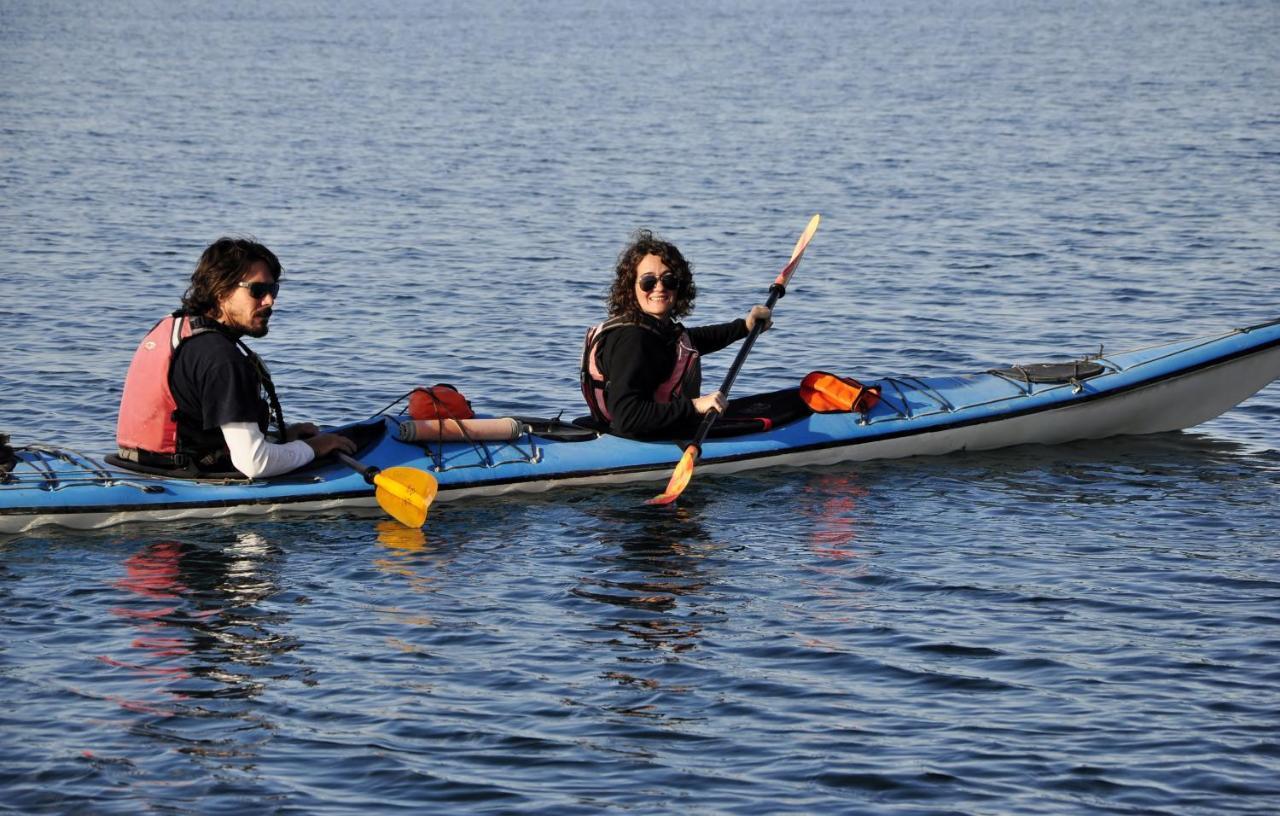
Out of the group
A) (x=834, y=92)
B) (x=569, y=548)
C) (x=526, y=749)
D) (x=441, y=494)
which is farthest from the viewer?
(x=834, y=92)

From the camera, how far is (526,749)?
5.61m

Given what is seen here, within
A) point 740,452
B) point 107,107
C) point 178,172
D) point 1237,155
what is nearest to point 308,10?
point 107,107

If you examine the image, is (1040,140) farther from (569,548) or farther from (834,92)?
(569,548)

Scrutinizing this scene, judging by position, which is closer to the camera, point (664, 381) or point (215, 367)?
point (215, 367)

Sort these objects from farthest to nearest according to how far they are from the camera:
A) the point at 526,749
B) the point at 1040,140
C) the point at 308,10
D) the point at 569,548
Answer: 1. the point at 308,10
2. the point at 1040,140
3. the point at 569,548
4. the point at 526,749

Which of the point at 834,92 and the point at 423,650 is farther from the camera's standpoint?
the point at 834,92

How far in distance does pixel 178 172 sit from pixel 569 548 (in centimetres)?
1513

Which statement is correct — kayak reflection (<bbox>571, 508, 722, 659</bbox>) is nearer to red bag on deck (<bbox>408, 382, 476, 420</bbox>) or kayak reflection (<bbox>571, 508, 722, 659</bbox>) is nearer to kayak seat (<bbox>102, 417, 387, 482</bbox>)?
red bag on deck (<bbox>408, 382, 476, 420</bbox>)

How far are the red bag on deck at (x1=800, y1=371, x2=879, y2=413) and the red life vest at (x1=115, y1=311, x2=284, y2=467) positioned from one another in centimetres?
281

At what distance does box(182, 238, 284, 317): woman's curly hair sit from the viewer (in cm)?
722

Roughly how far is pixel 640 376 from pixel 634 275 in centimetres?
48

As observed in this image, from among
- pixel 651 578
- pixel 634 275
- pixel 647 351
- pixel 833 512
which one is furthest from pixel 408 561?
pixel 833 512

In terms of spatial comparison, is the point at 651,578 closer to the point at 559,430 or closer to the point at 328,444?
the point at 559,430

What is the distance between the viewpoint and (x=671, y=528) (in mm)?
8078
